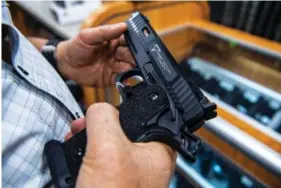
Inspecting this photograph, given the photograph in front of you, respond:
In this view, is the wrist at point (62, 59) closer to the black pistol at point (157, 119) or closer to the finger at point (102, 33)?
the finger at point (102, 33)

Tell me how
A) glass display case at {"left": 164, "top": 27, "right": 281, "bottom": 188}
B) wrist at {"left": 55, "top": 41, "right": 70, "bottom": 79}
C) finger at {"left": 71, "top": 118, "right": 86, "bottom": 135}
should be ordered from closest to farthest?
finger at {"left": 71, "top": 118, "right": 86, "bottom": 135} → glass display case at {"left": 164, "top": 27, "right": 281, "bottom": 188} → wrist at {"left": 55, "top": 41, "right": 70, "bottom": 79}

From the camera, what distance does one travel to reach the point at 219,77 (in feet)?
3.33

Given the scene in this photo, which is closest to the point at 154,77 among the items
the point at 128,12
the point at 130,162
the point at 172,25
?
the point at 130,162

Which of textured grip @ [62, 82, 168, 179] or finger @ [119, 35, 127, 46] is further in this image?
finger @ [119, 35, 127, 46]

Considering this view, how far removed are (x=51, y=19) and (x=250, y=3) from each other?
0.89m

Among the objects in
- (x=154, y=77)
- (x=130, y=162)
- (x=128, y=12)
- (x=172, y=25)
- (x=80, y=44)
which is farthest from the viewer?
(x=172, y=25)

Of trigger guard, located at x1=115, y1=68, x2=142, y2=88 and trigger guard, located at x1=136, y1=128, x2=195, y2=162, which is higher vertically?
trigger guard, located at x1=115, y1=68, x2=142, y2=88

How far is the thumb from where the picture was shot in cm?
33

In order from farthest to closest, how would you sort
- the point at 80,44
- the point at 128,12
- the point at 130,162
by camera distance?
1. the point at 128,12
2. the point at 80,44
3. the point at 130,162

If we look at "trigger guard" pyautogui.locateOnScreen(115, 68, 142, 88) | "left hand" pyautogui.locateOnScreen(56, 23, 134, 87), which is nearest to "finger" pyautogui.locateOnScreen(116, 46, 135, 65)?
"left hand" pyautogui.locateOnScreen(56, 23, 134, 87)

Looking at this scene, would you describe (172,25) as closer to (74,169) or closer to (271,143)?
(271,143)

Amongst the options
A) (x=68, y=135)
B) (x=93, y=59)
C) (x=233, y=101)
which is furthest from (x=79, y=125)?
(x=233, y=101)

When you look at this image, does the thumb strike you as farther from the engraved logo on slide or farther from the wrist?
the wrist

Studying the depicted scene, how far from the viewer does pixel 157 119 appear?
0.38 metres
